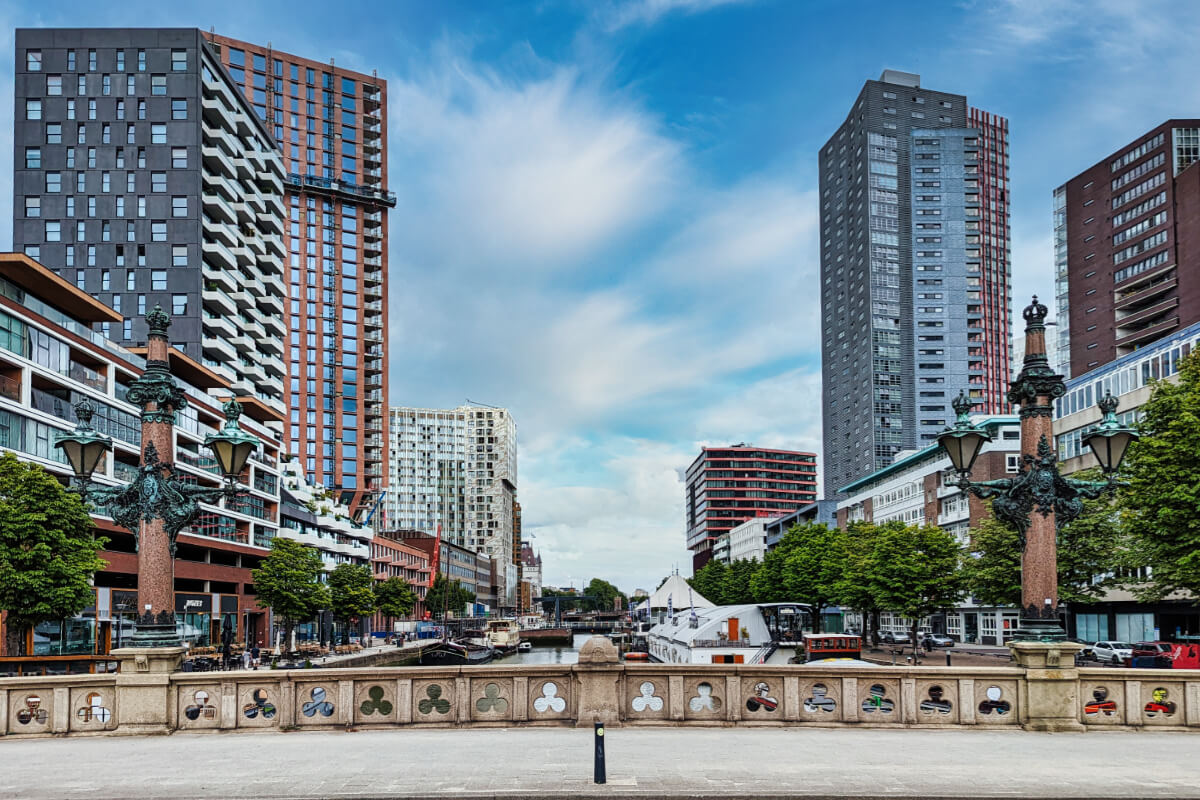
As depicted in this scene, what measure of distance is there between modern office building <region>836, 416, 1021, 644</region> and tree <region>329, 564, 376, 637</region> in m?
49.1

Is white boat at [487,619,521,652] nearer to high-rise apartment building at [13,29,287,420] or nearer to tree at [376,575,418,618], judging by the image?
tree at [376,575,418,618]

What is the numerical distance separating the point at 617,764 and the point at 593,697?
3.83 metres

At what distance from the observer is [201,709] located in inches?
754

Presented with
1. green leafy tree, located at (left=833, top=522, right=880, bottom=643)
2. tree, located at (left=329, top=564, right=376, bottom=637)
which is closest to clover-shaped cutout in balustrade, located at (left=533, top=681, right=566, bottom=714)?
green leafy tree, located at (left=833, top=522, right=880, bottom=643)

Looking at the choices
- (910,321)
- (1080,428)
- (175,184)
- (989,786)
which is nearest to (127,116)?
(175,184)

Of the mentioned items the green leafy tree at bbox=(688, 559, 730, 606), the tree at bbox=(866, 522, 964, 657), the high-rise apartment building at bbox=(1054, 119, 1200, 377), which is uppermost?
the high-rise apartment building at bbox=(1054, 119, 1200, 377)

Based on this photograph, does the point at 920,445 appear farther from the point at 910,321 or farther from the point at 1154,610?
the point at 1154,610

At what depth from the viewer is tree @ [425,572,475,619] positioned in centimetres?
16400

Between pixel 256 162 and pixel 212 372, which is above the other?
pixel 256 162

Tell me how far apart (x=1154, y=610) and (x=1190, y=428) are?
37566 mm

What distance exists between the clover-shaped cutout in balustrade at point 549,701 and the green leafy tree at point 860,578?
55845mm

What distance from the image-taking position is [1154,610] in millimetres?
67125

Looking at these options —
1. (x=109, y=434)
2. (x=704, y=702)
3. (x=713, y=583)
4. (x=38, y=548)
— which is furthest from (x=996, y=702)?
(x=713, y=583)

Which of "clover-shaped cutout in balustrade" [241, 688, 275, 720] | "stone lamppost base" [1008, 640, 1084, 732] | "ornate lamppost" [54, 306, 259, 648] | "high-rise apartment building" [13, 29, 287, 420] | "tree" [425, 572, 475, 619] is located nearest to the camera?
"ornate lamppost" [54, 306, 259, 648]
